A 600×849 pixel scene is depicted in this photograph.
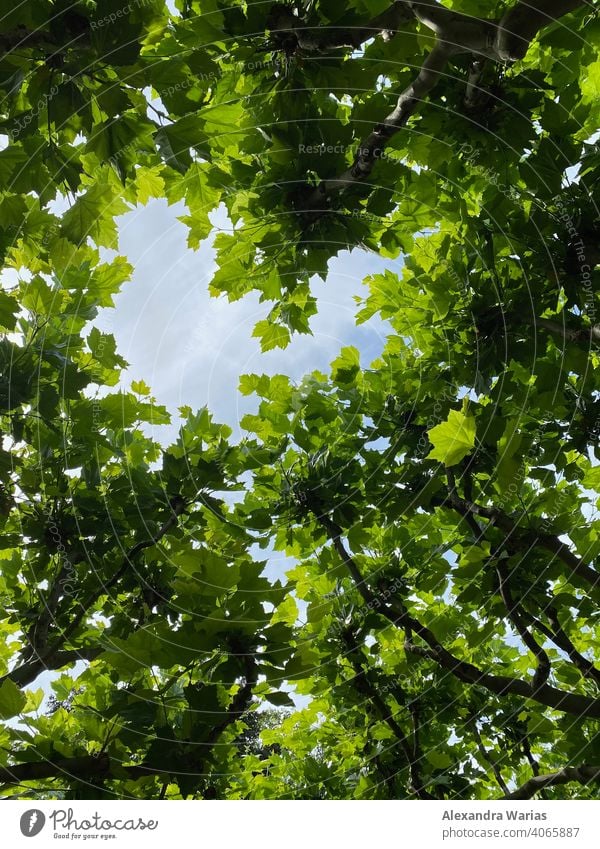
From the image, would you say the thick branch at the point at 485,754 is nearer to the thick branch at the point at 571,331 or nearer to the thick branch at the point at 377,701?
the thick branch at the point at 377,701

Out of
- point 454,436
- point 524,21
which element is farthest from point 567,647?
point 524,21

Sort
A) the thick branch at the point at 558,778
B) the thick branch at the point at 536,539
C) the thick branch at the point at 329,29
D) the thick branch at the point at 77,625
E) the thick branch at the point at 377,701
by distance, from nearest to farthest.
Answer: the thick branch at the point at 329,29
the thick branch at the point at 558,778
the thick branch at the point at 77,625
the thick branch at the point at 536,539
the thick branch at the point at 377,701

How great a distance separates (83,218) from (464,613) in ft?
10.5

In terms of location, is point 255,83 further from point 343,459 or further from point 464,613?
point 464,613

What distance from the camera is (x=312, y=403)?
3602 millimetres

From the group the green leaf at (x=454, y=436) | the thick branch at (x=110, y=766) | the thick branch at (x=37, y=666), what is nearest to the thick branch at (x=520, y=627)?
the green leaf at (x=454, y=436)


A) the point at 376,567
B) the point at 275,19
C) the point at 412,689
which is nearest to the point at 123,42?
the point at 275,19

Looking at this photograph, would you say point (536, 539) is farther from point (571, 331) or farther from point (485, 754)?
point (485, 754)

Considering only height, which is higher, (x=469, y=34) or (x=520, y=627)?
(x=469, y=34)

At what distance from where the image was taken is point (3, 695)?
1.96m

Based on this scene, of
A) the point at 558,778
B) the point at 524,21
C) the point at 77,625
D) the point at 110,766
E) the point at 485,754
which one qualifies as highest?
Result: the point at 524,21

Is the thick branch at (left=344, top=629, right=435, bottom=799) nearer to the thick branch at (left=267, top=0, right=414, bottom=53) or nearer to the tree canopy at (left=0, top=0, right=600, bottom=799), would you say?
the tree canopy at (left=0, top=0, right=600, bottom=799)

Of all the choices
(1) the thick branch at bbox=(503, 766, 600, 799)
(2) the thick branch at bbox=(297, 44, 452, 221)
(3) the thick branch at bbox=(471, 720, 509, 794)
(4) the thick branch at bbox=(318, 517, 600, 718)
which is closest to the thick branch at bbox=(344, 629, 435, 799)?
(3) the thick branch at bbox=(471, 720, 509, 794)

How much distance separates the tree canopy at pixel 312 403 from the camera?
1926 mm
